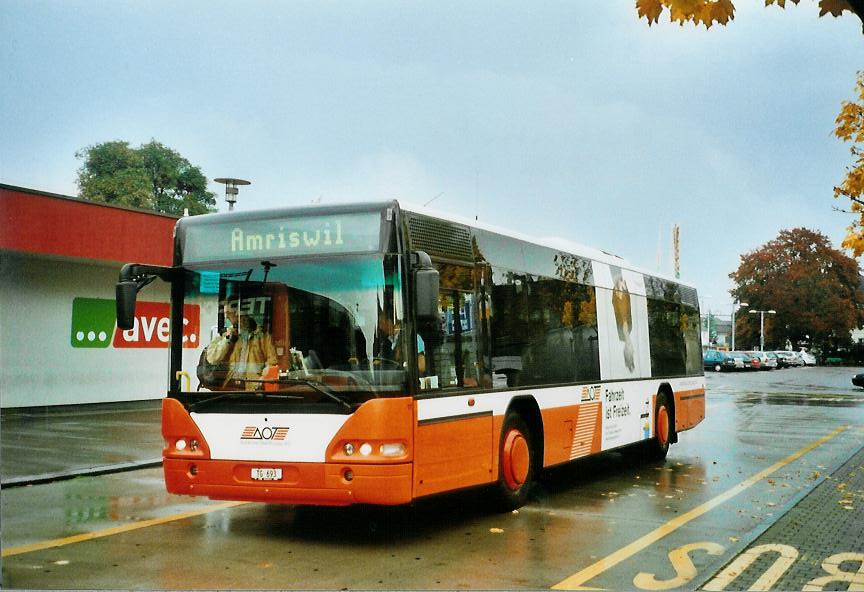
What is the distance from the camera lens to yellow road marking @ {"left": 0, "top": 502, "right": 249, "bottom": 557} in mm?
7723

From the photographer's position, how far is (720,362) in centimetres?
7106

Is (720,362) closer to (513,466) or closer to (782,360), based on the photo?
(782,360)

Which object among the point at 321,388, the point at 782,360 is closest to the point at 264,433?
the point at 321,388

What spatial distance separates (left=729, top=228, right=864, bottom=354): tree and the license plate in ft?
297

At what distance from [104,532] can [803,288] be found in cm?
9266

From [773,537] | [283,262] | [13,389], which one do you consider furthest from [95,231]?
[773,537]

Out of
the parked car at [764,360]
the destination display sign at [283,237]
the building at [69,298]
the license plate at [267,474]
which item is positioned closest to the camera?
the license plate at [267,474]

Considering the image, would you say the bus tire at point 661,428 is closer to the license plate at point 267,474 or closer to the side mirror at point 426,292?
the side mirror at point 426,292

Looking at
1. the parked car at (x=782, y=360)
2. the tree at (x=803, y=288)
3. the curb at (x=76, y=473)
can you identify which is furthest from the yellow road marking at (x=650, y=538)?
the tree at (x=803, y=288)

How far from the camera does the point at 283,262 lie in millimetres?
8273

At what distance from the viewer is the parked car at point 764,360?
2896 inches

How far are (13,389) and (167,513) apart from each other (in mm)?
12414

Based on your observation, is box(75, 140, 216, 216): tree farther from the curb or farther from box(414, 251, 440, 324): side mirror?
box(414, 251, 440, 324): side mirror

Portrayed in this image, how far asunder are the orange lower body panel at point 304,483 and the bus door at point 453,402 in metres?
0.30
